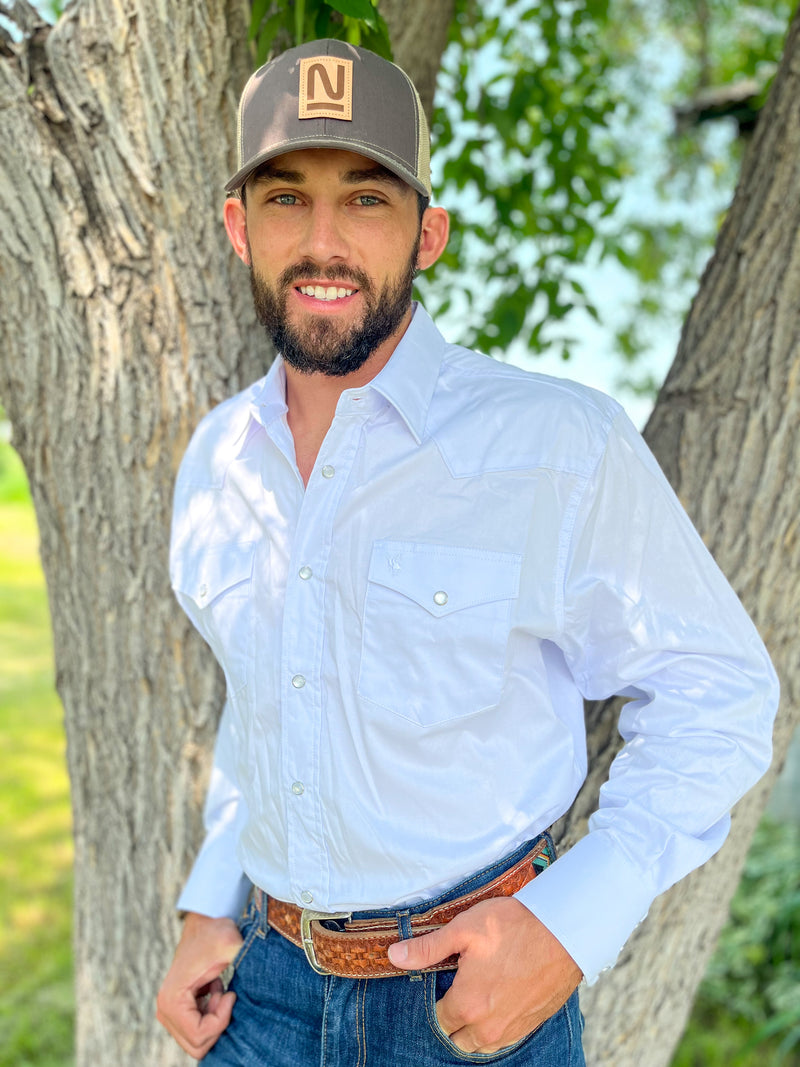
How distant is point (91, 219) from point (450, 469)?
3.67ft

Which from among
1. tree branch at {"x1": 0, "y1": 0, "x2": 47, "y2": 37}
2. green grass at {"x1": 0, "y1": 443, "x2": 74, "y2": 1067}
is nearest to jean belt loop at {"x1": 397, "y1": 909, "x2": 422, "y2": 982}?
tree branch at {"x1": 0, "y1": 0, "x2": 47, "y2": 37}

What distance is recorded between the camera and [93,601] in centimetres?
232

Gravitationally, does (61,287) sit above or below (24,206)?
below

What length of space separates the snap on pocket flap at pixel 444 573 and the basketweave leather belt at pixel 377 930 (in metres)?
0.43

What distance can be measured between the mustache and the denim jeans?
978 millimetres

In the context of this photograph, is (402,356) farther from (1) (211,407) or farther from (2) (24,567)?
(2) (24,567)

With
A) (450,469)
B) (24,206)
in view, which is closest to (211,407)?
(24,206)

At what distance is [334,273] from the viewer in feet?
5.44

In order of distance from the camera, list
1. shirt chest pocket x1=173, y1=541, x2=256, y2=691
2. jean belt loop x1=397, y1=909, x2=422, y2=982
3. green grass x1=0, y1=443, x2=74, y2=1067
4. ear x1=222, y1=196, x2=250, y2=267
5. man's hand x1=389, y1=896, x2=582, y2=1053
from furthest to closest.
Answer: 1. green grass x1=0, y1=443, x2=74, y2=1067
2. ear x1=222, y1=196, x2=250, y2=267
3. shirt chest pocket x1=173, y1=541, x2=256, y2=691
4. jean belt loop x1=397, y1=909, x2=422, y2=982
5. man's hand x1=389, y1=896, x2=582, y2=1053

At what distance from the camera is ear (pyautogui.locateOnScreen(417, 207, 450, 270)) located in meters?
1.82

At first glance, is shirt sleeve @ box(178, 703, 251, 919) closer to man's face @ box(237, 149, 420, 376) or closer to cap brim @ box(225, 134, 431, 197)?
man's face @ box(237, 149, 420, 376)

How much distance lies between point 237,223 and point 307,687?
0.92m

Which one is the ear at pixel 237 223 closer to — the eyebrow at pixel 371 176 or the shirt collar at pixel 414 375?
the eyebrow at pixel 371 176

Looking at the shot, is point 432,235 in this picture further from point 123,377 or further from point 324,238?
point 123,377
